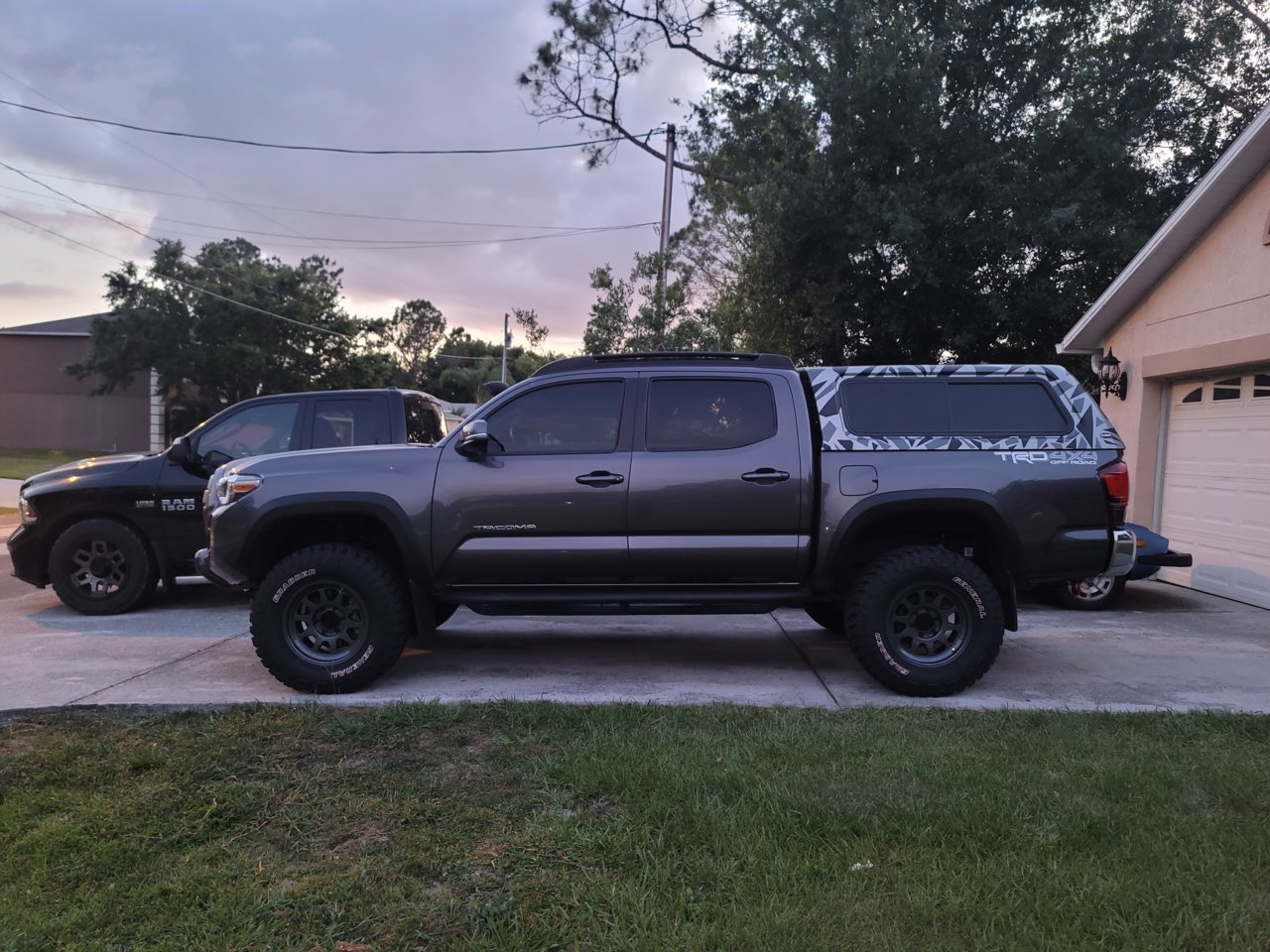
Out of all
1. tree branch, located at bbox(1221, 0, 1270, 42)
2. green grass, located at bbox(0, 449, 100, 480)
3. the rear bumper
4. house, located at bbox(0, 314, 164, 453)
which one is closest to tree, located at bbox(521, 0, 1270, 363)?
tree branch, located at bbox(1221, 0, 1270, 42)

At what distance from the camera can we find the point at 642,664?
6.12m

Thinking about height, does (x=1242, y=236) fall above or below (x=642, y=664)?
above

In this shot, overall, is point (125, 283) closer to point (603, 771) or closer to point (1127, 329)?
point (1127, 329)

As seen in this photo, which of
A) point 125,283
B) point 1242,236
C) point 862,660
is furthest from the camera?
point 125,283

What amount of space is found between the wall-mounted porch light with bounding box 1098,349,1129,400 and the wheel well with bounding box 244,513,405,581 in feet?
31.2

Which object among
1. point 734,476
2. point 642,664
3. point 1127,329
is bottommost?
point 642,664

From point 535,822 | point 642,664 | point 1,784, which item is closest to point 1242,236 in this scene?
point 642,664

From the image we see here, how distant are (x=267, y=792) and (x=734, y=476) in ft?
9.74

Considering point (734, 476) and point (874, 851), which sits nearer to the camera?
point (874, 851)

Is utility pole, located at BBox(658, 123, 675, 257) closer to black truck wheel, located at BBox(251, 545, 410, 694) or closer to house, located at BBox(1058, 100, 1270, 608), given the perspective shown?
house, located at BBox(1058, 100, 1270, 608)

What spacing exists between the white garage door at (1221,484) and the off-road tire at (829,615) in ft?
15.8

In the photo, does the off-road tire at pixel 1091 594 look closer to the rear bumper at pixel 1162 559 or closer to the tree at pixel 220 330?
the rear bumper at pixel 1162 559

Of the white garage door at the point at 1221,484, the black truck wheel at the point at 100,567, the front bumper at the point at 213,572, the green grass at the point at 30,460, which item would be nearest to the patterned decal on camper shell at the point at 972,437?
the front bumper at the point at 213,572

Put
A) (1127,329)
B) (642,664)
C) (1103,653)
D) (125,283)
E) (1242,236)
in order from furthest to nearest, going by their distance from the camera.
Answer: (125,283), (1127,329), (1242,236), (1103,653), (642,664)
